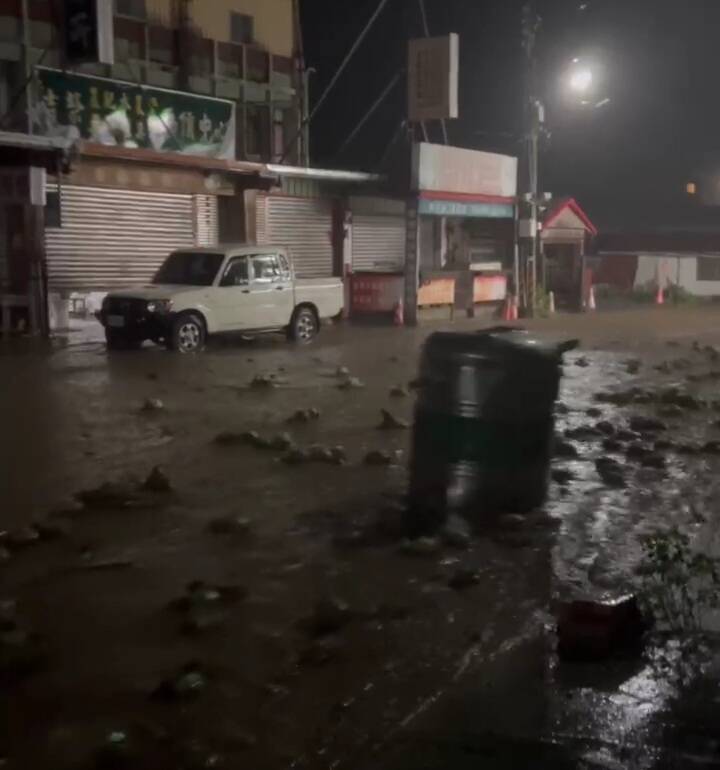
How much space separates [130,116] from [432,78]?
25.4ft

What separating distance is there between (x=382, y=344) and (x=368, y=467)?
11.7 meters

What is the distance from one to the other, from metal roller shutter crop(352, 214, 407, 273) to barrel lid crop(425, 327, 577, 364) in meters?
21.6

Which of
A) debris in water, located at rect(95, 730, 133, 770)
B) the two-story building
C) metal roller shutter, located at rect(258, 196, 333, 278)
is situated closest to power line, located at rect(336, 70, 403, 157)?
the two-story building

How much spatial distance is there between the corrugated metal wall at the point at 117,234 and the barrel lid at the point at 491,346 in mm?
15409

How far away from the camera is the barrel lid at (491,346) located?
725cm

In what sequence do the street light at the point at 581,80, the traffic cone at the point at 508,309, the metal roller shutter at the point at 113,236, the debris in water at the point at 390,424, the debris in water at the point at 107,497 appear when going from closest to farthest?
the debris in water at the point at 107,497
the debris in water at the point at 390,424
the metal roller shutter at the point at 113,236
the traffic cone at the point at 508,309
the street light at the point at 581,80

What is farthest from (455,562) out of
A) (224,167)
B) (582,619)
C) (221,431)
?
(224,167)

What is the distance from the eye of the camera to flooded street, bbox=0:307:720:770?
435cm

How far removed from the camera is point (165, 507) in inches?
317

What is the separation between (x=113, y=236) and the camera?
22609mm

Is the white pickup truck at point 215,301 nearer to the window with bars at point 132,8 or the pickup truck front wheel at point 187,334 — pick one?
the pickup truck front wheel at point 187,334

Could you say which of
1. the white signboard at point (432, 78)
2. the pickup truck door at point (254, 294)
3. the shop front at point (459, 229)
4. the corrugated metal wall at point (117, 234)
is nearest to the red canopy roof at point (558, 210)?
the shop front at point (459, 229)

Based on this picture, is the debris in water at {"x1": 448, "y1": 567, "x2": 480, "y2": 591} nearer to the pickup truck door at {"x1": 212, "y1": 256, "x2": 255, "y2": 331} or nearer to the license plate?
the license plate

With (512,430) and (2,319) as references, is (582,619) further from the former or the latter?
(2,319)
